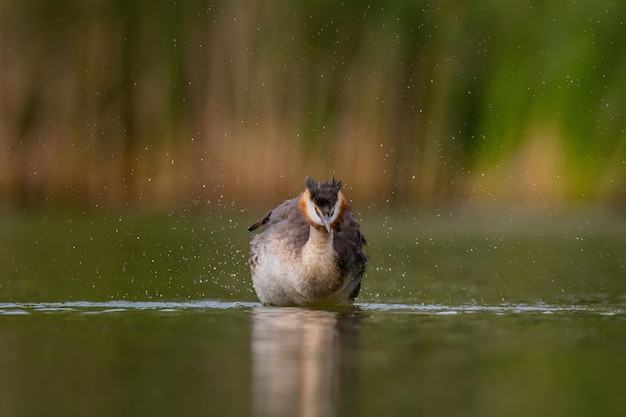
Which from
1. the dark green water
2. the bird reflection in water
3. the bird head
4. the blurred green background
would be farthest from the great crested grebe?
the blurred green background

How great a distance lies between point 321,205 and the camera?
10656 mm

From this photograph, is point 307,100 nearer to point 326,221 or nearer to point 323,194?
point 323,194

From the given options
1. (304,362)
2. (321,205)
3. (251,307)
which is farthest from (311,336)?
(321,205)

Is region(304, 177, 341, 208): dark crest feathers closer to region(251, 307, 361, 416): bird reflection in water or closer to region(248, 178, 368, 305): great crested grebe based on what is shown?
region(248, 178, 368, 305): great crested grebe

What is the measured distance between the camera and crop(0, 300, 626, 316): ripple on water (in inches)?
390

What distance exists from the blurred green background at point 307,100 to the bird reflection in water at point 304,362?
39.7 ft

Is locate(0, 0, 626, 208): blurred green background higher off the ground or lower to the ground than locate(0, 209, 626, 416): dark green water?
higher

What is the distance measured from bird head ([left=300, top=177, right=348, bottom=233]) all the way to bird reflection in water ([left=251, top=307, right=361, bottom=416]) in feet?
2.55

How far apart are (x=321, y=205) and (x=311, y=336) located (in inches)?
90.1

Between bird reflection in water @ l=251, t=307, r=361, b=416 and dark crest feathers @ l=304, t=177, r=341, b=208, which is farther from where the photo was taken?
dark crest feathers @ l=304, t=177, r=341, b=208

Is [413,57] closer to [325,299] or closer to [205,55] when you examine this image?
[205,55]

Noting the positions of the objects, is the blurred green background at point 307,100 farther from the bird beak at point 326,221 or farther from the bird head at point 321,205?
the bird beak at point 326,221

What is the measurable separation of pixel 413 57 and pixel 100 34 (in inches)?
182

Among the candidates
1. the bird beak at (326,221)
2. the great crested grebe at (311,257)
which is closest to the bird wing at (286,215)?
the great crested grebe at (311,257)
